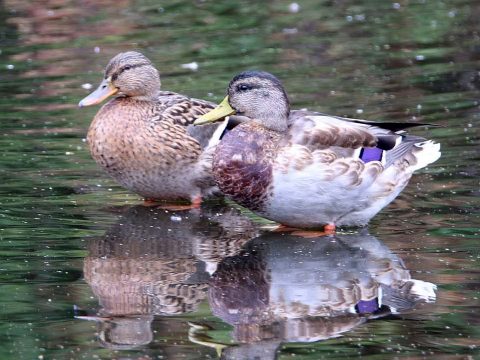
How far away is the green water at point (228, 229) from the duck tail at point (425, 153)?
1.04 ft

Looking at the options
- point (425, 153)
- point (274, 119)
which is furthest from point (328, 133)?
Result: point (425, 153)

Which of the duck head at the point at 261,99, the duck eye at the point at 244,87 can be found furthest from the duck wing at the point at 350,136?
the duck eye at the point at 244,87

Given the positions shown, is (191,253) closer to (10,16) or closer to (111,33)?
(111,33)

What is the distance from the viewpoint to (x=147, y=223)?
8227 mm

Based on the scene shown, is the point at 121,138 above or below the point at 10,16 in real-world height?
below

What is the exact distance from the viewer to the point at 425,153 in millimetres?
8266

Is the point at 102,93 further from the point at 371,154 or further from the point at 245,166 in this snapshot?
the point at 371,154

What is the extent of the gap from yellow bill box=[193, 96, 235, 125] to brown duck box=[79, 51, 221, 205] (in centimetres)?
52

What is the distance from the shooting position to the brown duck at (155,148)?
846cm

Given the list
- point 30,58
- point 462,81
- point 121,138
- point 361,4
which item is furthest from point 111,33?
point 121,138

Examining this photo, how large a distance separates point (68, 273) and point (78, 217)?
1.32 meters

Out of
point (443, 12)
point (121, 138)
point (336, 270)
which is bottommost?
point (336, 270)

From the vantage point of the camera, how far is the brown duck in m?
8.46

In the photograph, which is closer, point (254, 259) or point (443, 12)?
point (254, 259)
